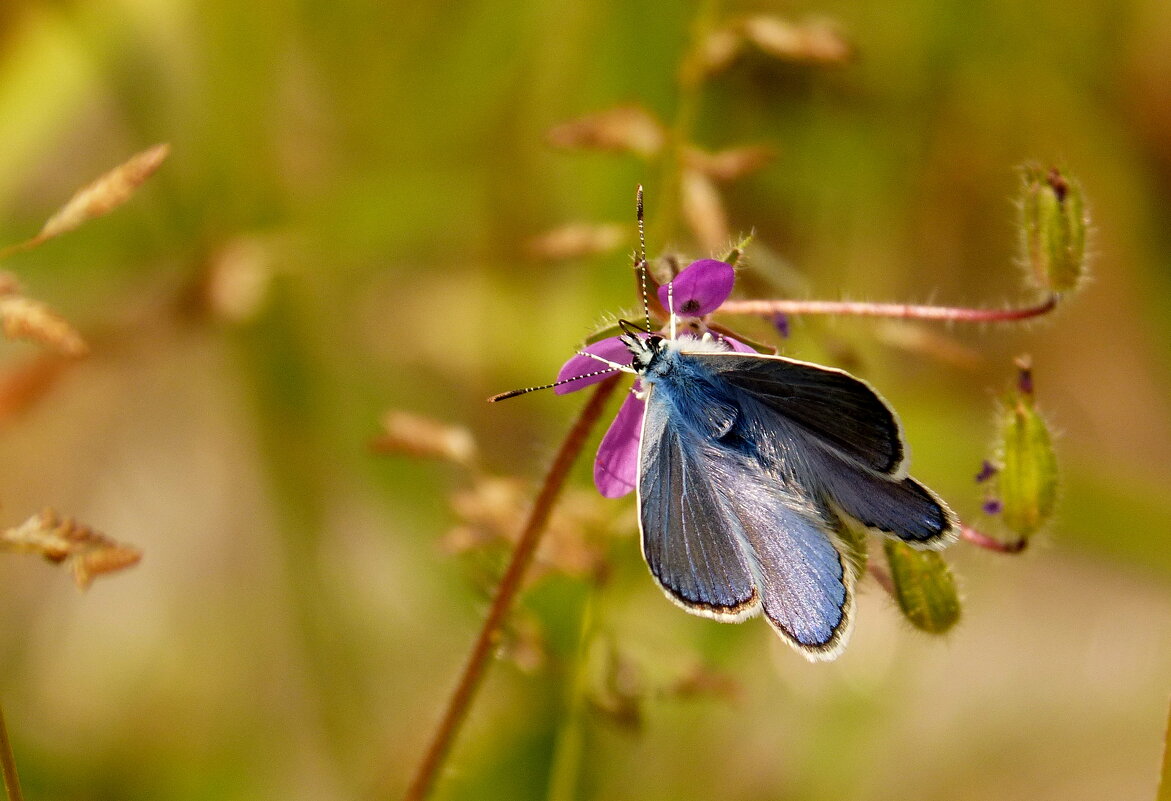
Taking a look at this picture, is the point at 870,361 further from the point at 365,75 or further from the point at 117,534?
the point at 117,534

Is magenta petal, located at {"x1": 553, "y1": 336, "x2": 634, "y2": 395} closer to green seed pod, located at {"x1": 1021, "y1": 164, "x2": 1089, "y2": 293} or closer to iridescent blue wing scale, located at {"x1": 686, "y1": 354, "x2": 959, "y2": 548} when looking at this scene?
iridescent blue wing scale, located at {"x1": 686, "y1": 354, "x2": 959, "y2": 548}

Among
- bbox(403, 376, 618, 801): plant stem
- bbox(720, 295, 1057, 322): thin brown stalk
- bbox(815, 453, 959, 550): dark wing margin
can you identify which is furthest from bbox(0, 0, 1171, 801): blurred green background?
bbox(815, 453, 959, 550): dark wing margin

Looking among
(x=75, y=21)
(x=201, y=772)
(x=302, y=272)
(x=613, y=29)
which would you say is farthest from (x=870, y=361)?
(x=75, y=21)

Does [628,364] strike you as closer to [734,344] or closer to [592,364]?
[592,364]

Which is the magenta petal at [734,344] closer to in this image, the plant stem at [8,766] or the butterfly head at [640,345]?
the butterfly head at [640,345]

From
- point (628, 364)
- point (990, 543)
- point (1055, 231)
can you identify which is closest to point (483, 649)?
point (628, 364)

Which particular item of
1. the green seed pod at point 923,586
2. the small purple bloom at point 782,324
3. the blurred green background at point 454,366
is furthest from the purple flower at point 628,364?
the blurred green background at point 454,366
